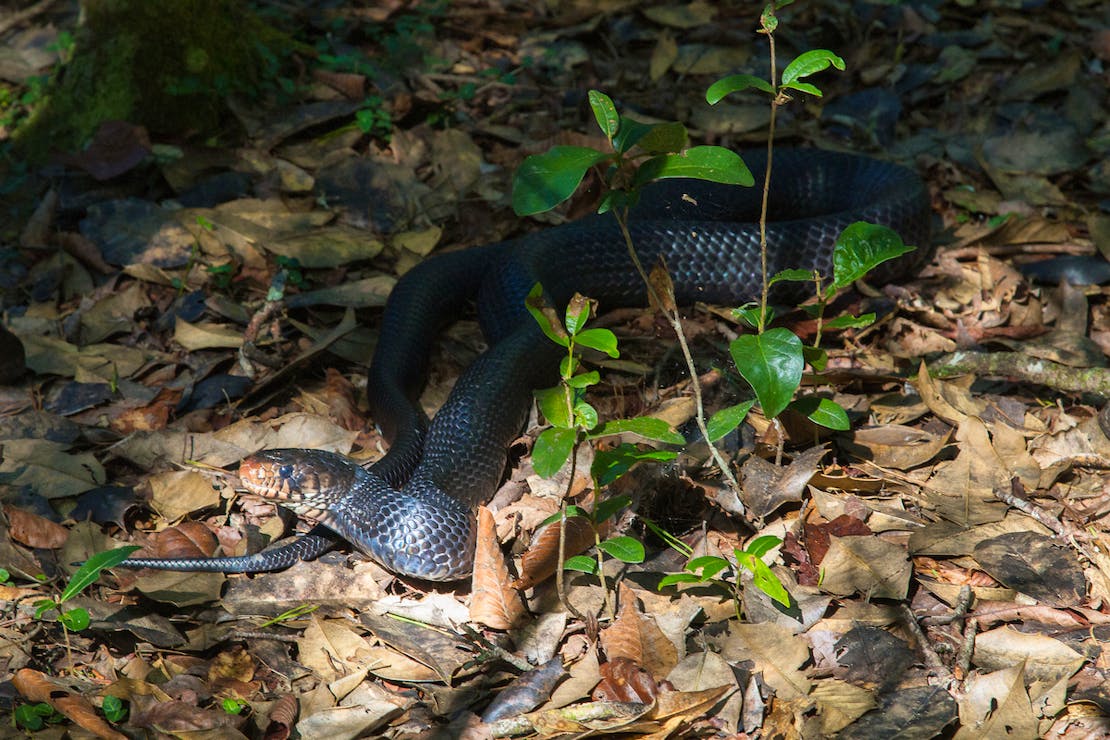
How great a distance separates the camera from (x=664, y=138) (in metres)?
3.78

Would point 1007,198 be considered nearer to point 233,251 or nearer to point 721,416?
point 721,416

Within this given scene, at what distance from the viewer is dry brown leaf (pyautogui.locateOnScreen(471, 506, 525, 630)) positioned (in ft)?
13.9

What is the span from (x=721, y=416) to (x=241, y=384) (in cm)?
292

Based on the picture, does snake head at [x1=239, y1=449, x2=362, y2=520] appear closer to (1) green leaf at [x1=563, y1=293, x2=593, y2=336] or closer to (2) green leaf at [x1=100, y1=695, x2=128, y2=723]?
(2) green leaf at [x1=100, y1=695, x2=128, y2=723]

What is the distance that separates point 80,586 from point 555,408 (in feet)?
6.43

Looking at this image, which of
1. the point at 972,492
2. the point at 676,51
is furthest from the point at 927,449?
the point at 676,51

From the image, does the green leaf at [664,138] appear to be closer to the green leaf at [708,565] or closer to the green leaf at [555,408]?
the green leaf at [555,408]

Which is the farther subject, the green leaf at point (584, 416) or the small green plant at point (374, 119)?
the small green plant at point (374, 119)

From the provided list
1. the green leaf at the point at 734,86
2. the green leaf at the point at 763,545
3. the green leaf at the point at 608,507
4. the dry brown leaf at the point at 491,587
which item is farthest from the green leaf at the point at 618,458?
the green leaf at the point at 734,86

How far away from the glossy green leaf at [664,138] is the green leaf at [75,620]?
2854 millimetres

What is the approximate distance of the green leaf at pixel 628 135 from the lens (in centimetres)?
369

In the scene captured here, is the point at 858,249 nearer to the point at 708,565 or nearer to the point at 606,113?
the point at 606,113

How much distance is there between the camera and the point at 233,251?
6.64 m

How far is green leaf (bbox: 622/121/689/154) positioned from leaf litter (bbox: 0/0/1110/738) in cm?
156
